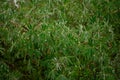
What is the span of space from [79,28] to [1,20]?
86 centimetres

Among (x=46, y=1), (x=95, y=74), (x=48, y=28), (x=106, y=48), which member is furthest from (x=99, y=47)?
(x=46, y=1)

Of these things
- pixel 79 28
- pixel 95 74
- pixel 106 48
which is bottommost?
pixel 95 74

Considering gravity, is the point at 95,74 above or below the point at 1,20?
below

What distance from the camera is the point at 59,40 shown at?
305cm

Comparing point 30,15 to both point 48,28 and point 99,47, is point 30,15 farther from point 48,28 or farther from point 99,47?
point 99,47

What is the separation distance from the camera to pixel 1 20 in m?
3.35

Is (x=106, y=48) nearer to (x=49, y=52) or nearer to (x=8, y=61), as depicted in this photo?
(x=49, y=52)

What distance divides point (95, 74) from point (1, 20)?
1.18 metres

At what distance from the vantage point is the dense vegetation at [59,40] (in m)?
3.07

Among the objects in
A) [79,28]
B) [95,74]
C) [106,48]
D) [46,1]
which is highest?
[46,1]

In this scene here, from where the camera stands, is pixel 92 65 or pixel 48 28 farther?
pixel 92 65

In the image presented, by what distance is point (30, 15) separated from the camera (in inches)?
130

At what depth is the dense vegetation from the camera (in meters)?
3.07

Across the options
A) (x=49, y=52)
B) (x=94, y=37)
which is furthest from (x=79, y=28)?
(x=49, y=52)
